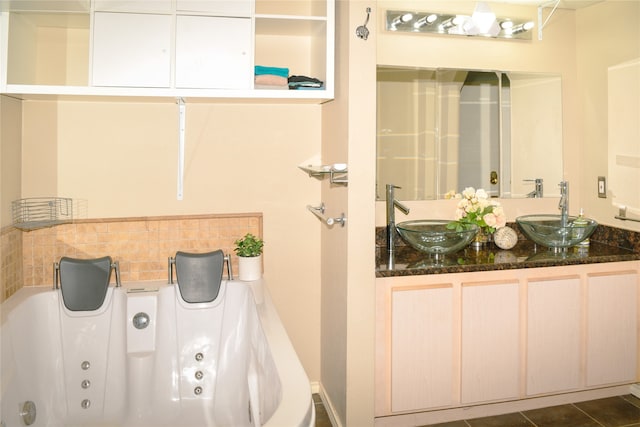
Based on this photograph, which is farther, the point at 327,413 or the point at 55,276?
the point at 327,413

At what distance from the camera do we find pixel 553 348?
9.51 ft

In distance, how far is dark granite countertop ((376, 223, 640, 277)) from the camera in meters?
2.70

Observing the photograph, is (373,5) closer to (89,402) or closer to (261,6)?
(261,6)

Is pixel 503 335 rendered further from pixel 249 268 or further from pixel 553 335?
pixel 249 268

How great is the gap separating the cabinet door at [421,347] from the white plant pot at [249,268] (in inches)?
30.3

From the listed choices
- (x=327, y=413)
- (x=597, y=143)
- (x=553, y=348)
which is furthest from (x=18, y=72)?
(x=597, y=143)

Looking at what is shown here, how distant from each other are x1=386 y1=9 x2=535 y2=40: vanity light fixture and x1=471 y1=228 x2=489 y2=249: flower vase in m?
1.18

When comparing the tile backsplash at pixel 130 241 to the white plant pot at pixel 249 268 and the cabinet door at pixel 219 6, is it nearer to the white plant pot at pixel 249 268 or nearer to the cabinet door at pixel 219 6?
the white plant pot at pixel 249 268

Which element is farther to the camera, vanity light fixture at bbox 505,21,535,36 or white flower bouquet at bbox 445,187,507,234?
vanity light fixture at bbox 505,21,535,36

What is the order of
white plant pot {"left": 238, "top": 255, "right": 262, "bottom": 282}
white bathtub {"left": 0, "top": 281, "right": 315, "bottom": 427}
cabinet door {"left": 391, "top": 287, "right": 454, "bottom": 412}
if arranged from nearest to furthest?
white bathtub {"left": 0, "top": 281, "right": 315, "bottom": 427} → cabinet door {"left": 391, "top": 287, "right": 454, "bottom": 412} → white plant pot {"left": 238, "top": 255, "right": 262, "bottom": 282}

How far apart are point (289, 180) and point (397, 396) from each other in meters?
1.29

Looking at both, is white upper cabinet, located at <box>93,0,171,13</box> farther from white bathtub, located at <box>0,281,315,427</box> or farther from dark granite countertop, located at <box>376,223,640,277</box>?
dark granite countertop, located at <box>376,223,640,277</box>

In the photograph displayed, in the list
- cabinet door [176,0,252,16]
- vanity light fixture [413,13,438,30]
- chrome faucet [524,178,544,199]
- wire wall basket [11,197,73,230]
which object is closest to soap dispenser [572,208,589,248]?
chrome faucet [524,178,544,199]

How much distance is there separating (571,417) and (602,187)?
4.53ft
